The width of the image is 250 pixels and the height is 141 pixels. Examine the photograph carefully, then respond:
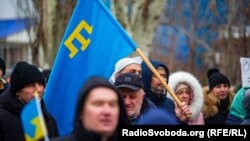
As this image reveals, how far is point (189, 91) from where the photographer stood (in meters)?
9.10

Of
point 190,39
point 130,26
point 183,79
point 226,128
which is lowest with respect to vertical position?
point 226,128

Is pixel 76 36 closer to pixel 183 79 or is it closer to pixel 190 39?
pixel 183 79

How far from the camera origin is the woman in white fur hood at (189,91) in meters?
8.94

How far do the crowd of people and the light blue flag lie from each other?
197mm

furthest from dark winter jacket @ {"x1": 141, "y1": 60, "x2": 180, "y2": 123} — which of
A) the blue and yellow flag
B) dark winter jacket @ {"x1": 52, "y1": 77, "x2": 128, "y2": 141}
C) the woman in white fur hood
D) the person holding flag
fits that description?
the blue and yellow flag

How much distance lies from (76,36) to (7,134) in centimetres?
167

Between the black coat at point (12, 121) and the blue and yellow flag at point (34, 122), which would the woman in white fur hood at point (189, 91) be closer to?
the black coat at point (12, 121)

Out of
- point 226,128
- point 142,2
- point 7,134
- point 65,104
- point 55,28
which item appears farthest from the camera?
point 55,28

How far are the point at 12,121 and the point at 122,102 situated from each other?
1.91 m

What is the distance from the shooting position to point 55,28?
20078 millimetres

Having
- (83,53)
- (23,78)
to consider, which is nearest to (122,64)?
(83,53)

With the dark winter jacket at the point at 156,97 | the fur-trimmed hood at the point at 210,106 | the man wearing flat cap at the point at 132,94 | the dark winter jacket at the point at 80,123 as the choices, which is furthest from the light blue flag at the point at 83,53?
the dark winter jacket at the point at 80,123

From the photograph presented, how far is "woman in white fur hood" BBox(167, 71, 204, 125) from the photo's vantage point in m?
8.94

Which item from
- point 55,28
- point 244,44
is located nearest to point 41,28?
point 55,28
